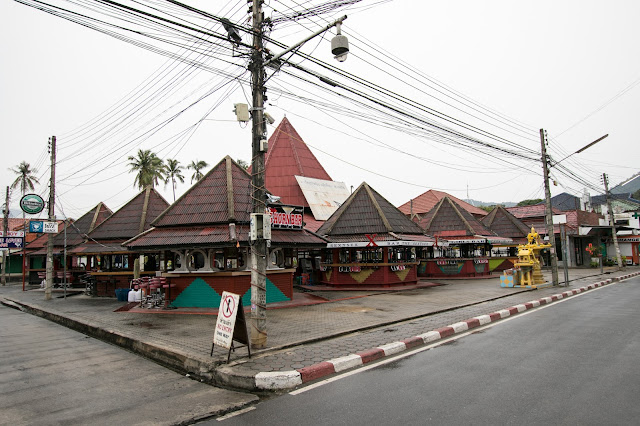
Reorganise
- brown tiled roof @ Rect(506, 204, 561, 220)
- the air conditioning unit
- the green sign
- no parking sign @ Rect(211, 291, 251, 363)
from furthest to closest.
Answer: brown tiled roof @ Rect(506, 204, 561, 220), the green sign, the air conditioning unit, no parking sign @ Rect(211, 291, 251, 363)

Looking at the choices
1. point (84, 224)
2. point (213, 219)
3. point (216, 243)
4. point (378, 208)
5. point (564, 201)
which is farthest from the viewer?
point (564, 201)

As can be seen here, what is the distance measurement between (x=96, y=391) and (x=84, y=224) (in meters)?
23.4

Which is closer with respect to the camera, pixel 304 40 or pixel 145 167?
pixel 304 40

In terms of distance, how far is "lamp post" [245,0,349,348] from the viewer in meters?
8.11

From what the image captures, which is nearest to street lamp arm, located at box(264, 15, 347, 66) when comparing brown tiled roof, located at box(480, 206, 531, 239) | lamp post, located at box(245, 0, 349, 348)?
lamp post, located at box(245, 0, 349, 348)

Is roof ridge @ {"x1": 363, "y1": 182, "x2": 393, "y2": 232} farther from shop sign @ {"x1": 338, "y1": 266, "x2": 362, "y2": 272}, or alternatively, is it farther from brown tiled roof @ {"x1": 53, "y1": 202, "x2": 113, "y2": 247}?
brown tiled roof @ {"x1": 53, "y1": 202, "x2": 113, "y2": 247}

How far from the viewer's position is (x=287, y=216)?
588 inches

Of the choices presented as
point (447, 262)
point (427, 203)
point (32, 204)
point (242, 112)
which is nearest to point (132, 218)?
point (32, 204)

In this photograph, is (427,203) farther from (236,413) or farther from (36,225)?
(236,413)

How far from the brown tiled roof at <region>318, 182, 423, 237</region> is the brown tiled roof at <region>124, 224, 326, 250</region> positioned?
245 inches

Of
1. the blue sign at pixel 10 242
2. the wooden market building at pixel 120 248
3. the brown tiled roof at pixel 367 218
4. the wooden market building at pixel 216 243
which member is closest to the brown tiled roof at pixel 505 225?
the brown tiled roof at pixel 367 218

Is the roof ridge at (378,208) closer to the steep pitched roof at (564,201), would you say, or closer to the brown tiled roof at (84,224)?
the brown tiled roof at (84,224)

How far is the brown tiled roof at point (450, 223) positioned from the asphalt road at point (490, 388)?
1901cm

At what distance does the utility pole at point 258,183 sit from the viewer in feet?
26.5
